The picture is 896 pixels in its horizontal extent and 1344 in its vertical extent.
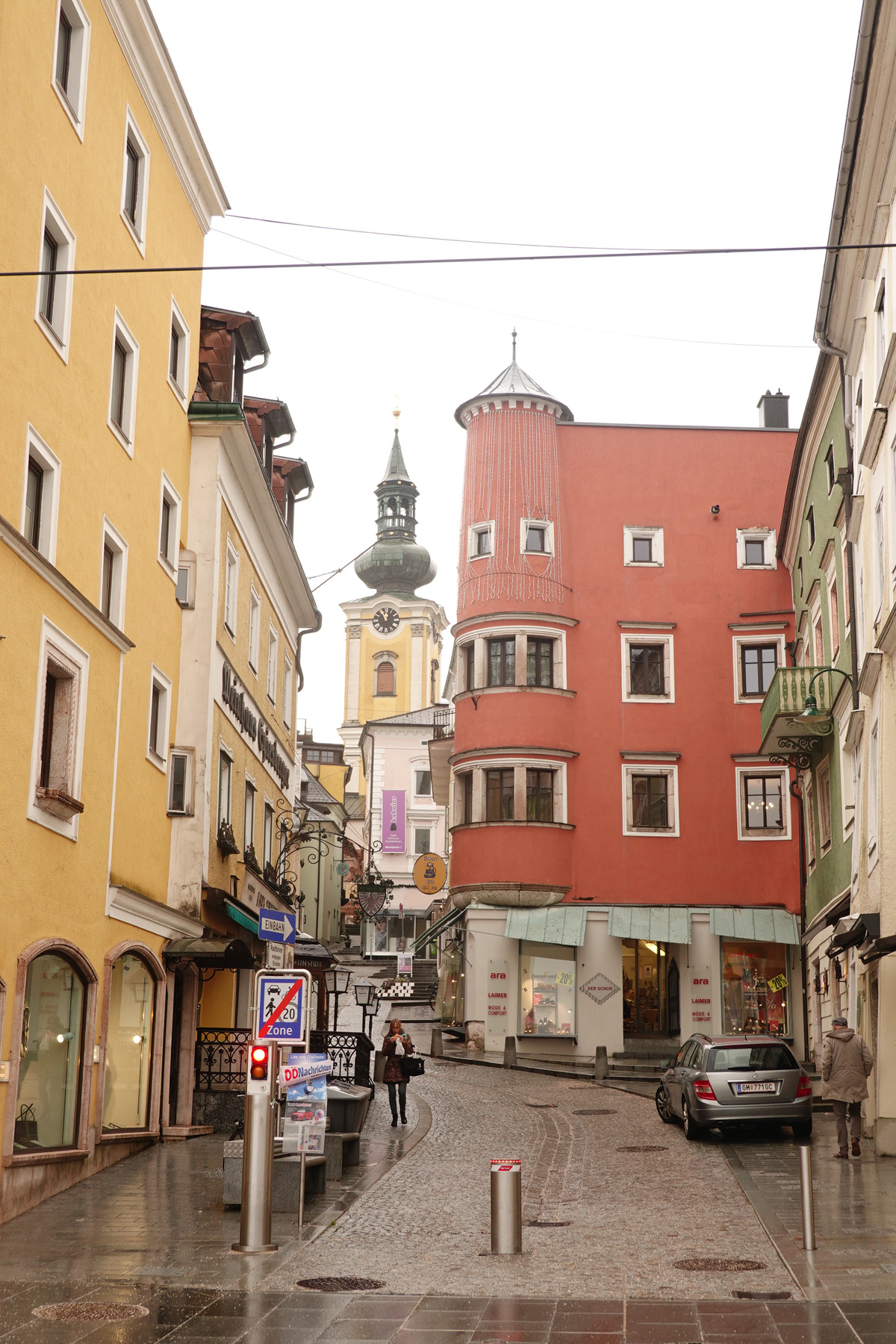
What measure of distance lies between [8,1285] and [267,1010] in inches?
144

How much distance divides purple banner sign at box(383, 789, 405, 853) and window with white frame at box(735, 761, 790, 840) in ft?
160

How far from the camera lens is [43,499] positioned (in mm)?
16562

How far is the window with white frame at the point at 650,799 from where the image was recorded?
41.3m

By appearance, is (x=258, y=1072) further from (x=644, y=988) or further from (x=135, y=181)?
(x=644, y=988)

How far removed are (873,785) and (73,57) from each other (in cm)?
1503

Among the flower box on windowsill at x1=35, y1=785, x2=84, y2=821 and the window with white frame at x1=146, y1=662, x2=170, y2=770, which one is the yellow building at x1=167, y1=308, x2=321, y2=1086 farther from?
the flower box on windowsill at x1=35, y1=785, x2=84, y2=821

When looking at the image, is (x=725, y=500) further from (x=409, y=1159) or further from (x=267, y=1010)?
(x=267, y=1010)

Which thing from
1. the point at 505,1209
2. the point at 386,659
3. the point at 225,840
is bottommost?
the point at 505,1209

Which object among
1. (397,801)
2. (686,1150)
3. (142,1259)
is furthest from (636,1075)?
(397,801)

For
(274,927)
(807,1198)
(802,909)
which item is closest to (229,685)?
(274,927)

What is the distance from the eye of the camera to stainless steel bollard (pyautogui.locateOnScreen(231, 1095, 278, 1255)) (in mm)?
12383

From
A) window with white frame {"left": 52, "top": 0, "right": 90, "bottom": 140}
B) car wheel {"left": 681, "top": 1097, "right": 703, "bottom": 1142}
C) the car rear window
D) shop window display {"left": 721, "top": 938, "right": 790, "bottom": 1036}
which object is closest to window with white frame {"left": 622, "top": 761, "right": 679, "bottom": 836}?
shop window display {"left": 721, "top": 938, "right": 790, "bottom": 1036}

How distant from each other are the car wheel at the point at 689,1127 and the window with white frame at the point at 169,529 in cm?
1098

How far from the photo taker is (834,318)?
939 inches
